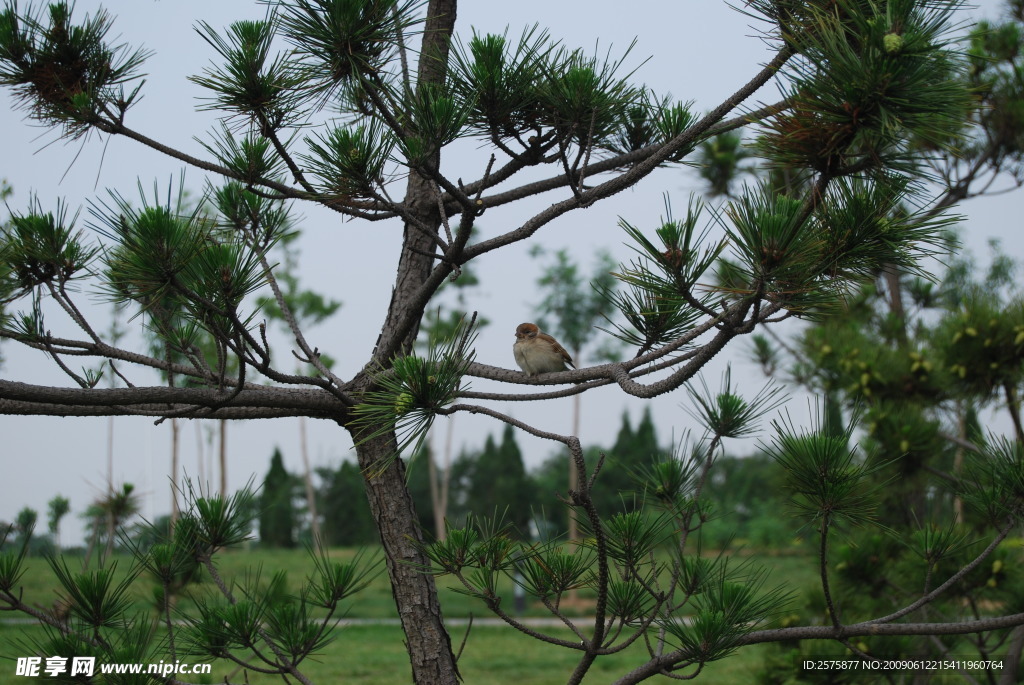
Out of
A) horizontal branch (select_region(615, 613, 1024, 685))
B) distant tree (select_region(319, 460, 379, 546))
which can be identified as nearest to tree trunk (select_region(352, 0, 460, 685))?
horizontal branch (select_region(615, 613, 1024, 685))

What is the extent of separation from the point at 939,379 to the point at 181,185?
377cm

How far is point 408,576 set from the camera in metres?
1.96

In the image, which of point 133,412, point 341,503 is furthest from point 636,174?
point 341,503

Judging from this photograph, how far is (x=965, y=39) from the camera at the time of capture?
50.7 inches

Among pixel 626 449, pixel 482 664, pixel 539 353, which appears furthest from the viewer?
pixel 626 449

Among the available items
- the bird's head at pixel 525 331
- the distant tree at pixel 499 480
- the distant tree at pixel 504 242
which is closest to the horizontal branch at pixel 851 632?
the distant tree at pixel 504 242

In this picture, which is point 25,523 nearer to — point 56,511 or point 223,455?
point 56,511

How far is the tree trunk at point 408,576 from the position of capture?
1940mm

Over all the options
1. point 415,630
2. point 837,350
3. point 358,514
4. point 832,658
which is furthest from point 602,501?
point 415,630

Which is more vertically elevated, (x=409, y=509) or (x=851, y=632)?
(x=409, y=509)

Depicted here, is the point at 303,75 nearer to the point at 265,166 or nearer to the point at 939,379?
the point at 265,166

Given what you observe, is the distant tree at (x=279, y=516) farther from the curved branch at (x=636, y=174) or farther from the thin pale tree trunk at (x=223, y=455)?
the curved branch at (x=636, y=174)

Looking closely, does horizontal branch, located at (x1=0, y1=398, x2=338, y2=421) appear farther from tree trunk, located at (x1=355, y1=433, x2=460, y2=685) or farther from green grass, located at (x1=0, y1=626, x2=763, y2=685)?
green grass, located at (x1=0, y1=626, x2=763, y2=685)

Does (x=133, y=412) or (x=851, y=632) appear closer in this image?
(x=851, y=632)
